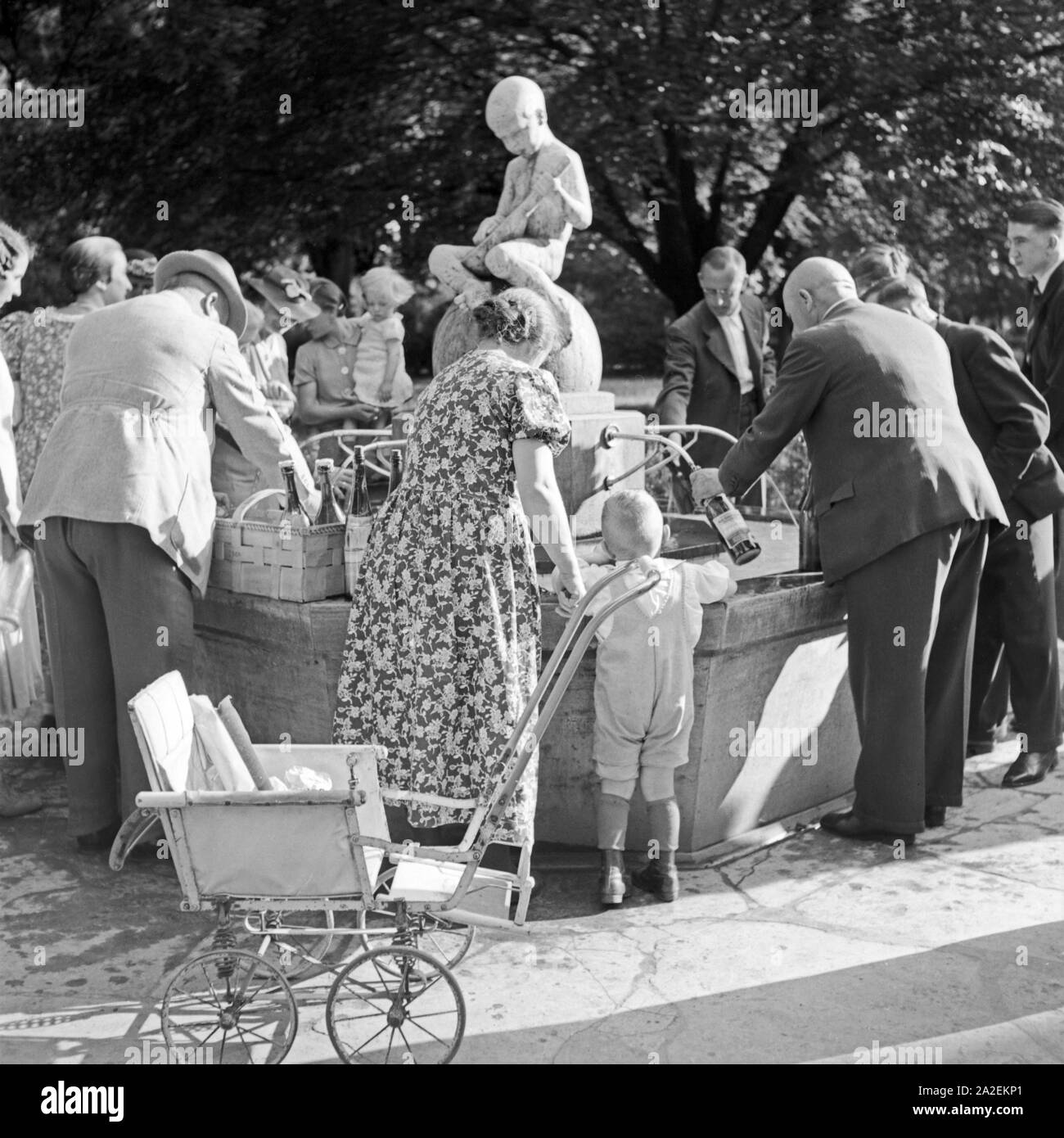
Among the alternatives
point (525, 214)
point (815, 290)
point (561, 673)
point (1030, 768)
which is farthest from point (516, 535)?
point (1030, 768)

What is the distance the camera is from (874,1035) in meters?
3.85

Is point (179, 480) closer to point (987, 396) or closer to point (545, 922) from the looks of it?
point (545, 922)

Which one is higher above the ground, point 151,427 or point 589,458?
point 151,427

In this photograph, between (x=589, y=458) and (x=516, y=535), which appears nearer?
(x=516, y=535)

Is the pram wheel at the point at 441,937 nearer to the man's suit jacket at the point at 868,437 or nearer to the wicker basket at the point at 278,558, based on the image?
the wicker basket at the point at 278,558

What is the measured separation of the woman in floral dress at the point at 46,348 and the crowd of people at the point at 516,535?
1 centimetres

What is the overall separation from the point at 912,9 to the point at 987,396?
8.12 metres

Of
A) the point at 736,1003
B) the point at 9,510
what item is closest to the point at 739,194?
the point at 9,510

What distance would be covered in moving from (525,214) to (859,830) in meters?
2.53

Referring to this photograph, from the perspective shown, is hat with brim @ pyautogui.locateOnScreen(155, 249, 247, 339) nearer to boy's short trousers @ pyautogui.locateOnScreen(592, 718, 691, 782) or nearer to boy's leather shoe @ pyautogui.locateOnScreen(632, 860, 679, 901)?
boy's short trousers @ pyautogui.locateOnScreen(592, 718, 691, 782)

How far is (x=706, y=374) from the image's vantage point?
27.1 feet

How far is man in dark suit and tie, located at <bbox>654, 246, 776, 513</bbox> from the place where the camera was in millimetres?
8164

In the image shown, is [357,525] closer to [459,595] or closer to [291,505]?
[291,505]

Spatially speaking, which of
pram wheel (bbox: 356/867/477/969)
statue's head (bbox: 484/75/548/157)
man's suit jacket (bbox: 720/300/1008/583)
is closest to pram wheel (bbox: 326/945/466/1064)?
pram wheel (bbox: 356/867/477/969)
